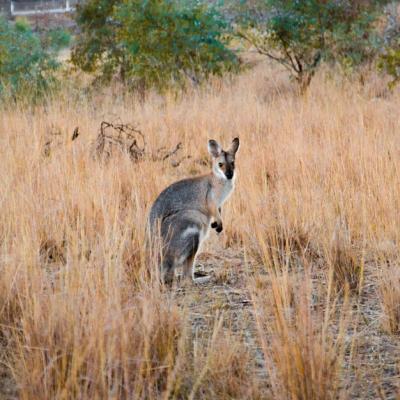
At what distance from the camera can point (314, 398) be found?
127 inches

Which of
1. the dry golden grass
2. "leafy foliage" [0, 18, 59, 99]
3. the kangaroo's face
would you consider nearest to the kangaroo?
the kangaroo's face

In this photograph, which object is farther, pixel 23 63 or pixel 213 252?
pixel 23 63

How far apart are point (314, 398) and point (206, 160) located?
592 centimetres

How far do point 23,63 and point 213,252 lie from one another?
8818 mm

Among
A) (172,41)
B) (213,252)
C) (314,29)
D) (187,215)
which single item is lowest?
(213,252)

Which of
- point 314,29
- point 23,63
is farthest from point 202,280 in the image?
point 23,63

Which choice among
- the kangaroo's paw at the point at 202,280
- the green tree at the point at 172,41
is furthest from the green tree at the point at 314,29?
the kangaroo's paw at the point at 202,280

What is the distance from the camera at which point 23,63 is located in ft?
45.2

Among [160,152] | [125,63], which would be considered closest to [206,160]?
[160,152]

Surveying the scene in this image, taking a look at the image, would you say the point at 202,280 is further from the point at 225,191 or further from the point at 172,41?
the point at 172,41

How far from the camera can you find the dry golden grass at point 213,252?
3332 mm

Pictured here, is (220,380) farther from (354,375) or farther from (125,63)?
(125,63)

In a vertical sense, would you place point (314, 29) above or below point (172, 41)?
above

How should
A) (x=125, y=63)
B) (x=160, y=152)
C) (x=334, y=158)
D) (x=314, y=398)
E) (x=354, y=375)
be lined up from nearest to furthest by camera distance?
(x=314, y=398) < (x=354, y=375) < (x=334, y=158) < (x=160, y=152) < (x=125, y=63)
